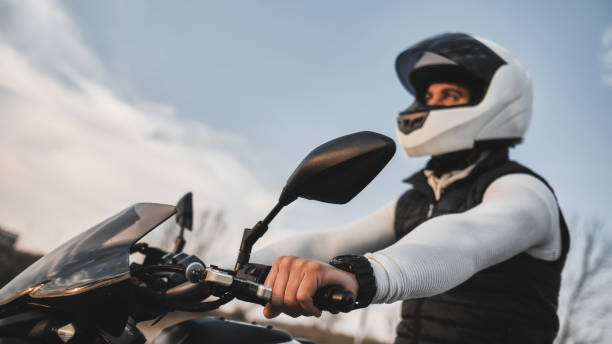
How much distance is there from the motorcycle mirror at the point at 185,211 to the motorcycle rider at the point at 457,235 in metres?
0.34

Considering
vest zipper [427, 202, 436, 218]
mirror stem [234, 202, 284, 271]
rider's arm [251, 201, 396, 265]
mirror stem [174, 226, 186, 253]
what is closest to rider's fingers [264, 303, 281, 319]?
mirror stem [234, 202, 284, 271]

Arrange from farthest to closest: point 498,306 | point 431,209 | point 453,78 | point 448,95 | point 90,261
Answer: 1. point 453,78
2. point 448,95
3. point 431,209
4. point 498,306
5. point 90,261

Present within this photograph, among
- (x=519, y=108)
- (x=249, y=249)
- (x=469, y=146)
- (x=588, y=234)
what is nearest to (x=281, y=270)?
(x=249, y=249)

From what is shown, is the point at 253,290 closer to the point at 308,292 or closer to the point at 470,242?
the point at 308,292

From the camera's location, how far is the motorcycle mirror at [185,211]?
5.63 ft

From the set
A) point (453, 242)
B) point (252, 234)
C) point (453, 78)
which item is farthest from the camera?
point (453, 78)

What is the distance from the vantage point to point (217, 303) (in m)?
1.12

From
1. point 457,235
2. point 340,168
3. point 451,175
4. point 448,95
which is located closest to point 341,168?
point 340,168

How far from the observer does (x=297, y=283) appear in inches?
34.3

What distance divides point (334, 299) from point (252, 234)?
30cm

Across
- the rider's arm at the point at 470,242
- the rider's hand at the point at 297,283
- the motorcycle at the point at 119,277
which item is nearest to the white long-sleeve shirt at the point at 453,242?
the rider's arm at the point at 470,242

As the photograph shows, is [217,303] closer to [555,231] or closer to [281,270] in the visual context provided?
[281,270]

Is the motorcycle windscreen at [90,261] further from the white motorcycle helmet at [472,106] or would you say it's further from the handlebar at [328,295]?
the white motorcycle helmet at [472,106]

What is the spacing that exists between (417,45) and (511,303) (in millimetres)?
1939
